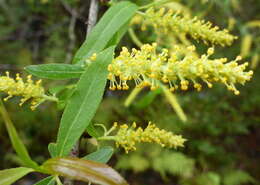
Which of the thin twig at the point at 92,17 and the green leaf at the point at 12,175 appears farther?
the thin twig at the point at 92,17

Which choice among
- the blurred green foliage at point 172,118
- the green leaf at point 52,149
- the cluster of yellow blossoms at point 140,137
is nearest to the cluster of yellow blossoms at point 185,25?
the cluster of yellow blossoms at point 140,137

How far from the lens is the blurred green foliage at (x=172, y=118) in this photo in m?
3.10

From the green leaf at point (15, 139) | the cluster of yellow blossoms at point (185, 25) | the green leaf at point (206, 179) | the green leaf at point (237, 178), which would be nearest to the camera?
the green leaf at point (15, 139)

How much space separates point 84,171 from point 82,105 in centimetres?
15

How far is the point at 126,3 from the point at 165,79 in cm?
36

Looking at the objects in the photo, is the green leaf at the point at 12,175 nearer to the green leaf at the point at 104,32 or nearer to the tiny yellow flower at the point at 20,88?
the tiny yellow flower at the point at 20,88

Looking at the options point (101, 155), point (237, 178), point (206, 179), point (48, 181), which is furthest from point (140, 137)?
point (237, 178)

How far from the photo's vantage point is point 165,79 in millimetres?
540

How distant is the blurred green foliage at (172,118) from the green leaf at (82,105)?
6.78ft

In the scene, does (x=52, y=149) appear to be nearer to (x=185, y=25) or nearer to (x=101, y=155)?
(x=101, y=155)

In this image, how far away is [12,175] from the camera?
1.92ft

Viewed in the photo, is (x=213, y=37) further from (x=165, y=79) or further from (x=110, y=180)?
(x=110, y=180)

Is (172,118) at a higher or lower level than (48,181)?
lower

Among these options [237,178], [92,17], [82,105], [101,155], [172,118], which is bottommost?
[237,178]
